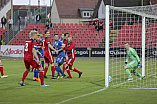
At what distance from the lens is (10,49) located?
32.8 m

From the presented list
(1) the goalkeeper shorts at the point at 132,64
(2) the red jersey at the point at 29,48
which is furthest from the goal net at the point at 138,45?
(2) the red jersey at the point at 29,48

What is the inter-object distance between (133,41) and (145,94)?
51.0 ft

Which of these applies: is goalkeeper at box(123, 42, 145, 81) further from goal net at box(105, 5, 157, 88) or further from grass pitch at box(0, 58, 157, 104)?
grass pitch at box(0, 58, 157, 104)

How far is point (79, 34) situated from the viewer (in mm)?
37031

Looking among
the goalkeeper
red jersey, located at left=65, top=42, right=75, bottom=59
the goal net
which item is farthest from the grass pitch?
red jersey, located at left=65, top=42, right=75, bottom=59

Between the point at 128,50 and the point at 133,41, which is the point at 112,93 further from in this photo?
the point at 133,41

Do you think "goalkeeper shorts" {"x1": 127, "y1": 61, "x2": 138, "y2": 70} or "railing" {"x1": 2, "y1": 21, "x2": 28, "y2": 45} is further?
"railing" {"x1": 2, "y1": 21, "x2": 28, "y2": 45}

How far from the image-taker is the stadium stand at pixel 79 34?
35875 millimetres

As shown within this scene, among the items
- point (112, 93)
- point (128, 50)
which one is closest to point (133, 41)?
point (128, 50)

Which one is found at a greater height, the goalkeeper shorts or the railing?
the railing

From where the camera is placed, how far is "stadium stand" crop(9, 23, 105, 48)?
118 ft

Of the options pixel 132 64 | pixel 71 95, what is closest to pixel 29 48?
pixel 71 95

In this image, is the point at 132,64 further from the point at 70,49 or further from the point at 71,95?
the point at 71,95

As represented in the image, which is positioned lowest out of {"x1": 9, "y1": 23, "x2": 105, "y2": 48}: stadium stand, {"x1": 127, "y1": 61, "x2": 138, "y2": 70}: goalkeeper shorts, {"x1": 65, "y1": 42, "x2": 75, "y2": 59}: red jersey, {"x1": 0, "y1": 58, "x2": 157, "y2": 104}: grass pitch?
{"x1": 0, "y1": 58, "x2": 157, "y2": 104}: grass pitch
